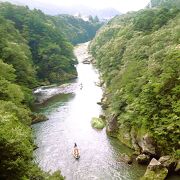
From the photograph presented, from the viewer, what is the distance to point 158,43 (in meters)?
63.8

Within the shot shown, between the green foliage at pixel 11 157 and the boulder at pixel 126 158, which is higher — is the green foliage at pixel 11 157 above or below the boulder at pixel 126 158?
above

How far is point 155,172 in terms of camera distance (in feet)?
127

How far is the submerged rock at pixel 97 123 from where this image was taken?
5841 cm

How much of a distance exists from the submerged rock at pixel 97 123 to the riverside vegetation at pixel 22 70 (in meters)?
11.6

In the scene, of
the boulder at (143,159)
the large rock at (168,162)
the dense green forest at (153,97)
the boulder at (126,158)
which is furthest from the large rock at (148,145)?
the large rock at (168,162)

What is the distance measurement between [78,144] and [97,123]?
28.0 feet

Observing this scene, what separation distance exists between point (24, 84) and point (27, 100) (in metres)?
10.5

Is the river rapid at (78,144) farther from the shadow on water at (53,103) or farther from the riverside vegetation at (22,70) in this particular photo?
the riverside vegetation at (22,70)

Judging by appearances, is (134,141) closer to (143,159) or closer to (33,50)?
(143,159)

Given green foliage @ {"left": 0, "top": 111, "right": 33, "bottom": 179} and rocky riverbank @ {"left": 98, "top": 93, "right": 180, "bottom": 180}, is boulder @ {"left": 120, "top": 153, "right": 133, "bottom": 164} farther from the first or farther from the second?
green foliage @ {"left": 0, "top": 111, "right": 33, "bottom": 179}

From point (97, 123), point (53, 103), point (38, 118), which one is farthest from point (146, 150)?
point (53, 103)

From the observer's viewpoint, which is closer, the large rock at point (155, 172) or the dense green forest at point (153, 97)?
the large rock at point (155, 172)

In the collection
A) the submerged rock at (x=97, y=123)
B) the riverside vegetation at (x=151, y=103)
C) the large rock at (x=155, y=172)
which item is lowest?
the submerged rock at (x=97, y=123)

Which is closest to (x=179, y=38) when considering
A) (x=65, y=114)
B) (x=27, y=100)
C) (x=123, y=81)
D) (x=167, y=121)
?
(x=123, y=81)
